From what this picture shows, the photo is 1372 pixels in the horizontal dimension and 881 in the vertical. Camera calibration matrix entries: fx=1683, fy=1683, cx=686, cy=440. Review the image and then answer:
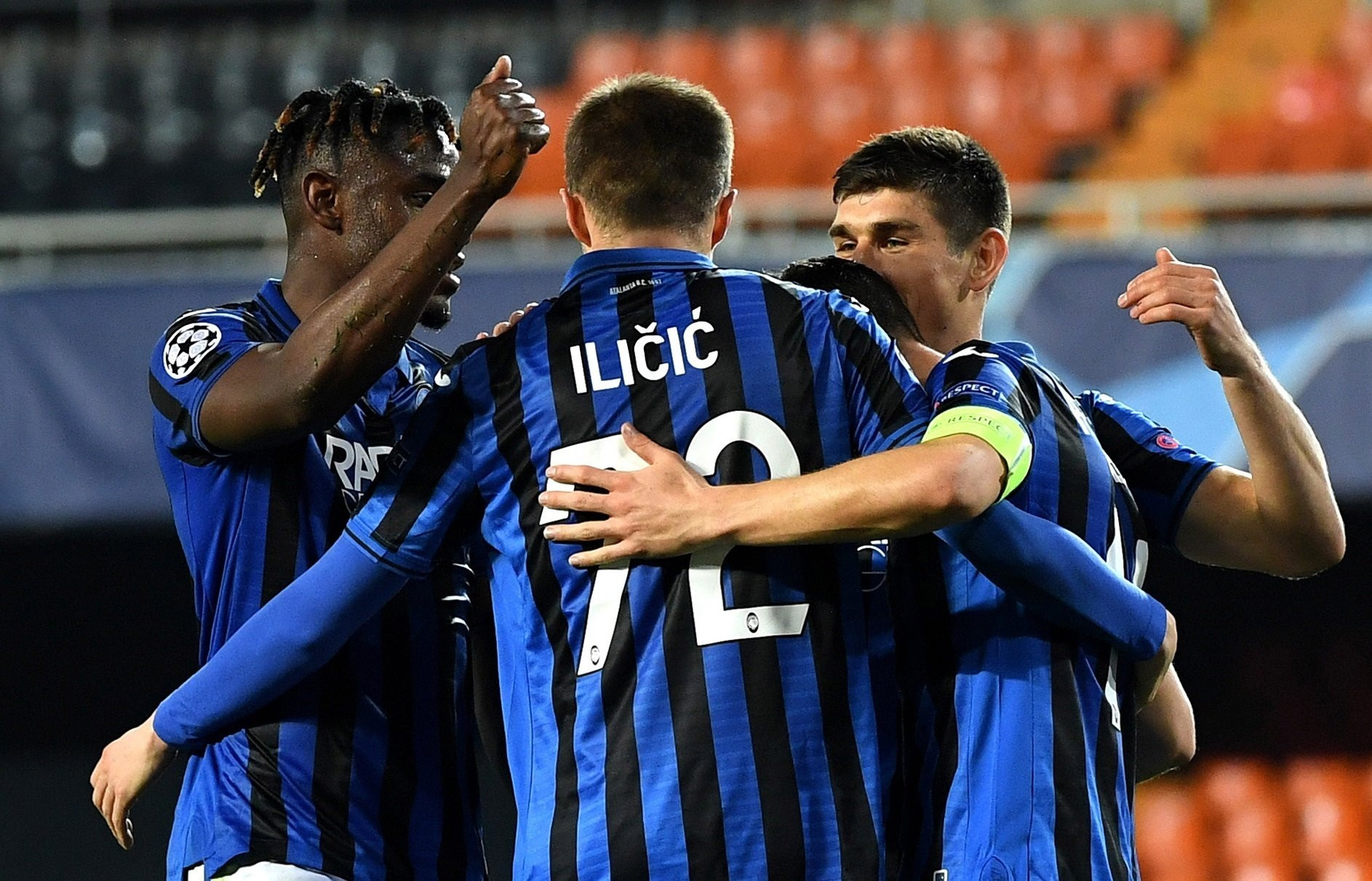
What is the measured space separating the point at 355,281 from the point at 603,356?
0.40m

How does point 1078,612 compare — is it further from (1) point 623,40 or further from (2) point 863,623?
(1) point 623,40

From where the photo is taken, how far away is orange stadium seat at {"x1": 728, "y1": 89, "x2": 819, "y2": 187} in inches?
371

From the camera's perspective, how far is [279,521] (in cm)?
279

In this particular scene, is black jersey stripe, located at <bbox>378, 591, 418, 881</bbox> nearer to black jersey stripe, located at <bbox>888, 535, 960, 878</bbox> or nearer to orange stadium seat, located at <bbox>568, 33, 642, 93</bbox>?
black jersey stripe, located at <bbox>888, 535, 960, 878</bbox>

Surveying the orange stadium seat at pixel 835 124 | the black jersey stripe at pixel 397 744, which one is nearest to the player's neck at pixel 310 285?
the black jersey stripe at pixel 397 744

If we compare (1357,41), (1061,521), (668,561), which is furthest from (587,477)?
(1357,41)

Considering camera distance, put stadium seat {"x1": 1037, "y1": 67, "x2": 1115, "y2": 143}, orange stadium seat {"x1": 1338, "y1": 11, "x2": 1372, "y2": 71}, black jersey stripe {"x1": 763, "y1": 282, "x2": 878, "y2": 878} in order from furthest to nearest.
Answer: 1. stadium seat {"x1": 1037, "y1": 67, "x2": 1115, "y2": 143}
2. orange stadium seat {"x1": 1338, "y1": 11, "x2": 1372, "y2": 71}
3. black jersey stripe {"x1": 763, "y1": 282, "x2": 878, "y2": 878}

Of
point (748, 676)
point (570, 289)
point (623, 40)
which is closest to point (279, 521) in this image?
point (570, 289)

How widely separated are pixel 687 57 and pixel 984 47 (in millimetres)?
1897

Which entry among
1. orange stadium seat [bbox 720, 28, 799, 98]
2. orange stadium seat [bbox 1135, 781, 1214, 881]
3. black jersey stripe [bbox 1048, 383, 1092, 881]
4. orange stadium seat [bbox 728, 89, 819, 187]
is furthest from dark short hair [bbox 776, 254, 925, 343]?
orange stadium seat [bbox 720, 28, 799, 98]

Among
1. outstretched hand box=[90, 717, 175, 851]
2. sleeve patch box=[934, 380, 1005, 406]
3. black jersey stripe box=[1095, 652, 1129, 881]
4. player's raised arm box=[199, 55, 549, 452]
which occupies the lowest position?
black jersey stripe box=[1095, 652, 1129, 881]

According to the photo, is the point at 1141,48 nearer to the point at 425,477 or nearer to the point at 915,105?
the point at 915,105

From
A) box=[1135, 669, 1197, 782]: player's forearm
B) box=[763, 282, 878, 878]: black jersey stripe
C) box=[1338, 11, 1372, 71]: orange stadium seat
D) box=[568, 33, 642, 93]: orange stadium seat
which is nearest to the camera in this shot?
box=[763, 282, 878, 878]: black jersey stripe

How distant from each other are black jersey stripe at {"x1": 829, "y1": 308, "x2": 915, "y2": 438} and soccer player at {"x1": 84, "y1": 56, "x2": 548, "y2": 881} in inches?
21.0
